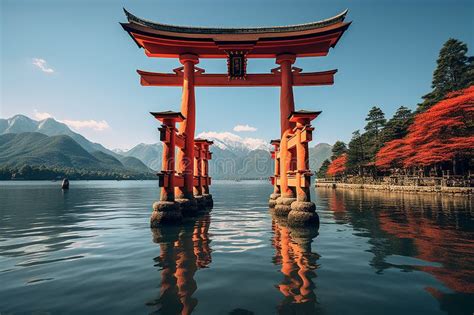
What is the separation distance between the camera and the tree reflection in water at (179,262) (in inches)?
133

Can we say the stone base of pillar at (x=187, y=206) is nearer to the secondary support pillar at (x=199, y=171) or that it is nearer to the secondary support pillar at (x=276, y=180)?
the secondary support pillar at (x=199, y=171)

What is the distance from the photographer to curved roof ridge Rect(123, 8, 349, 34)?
10562 mm

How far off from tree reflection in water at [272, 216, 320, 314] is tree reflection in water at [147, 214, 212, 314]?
140cm

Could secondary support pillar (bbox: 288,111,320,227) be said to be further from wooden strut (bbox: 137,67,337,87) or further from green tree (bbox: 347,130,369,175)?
green tree (bbox: 347,130,369,175)

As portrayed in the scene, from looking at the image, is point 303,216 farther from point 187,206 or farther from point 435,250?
point 187,206

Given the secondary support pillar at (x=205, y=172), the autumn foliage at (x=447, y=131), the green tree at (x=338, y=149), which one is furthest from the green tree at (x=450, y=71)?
the secondary support pillar at (x=205, y=172)

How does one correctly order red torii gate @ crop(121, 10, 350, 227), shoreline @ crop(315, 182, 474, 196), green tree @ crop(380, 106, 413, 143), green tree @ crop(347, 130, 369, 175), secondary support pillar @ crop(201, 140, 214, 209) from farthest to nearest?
green tree @ crop(347, 130, 369, 175) → green tree @ crop(380, 106, 413, 143) → shoreline @ crop(315, 182, 474, 196) → secondary support pillar @ crop(201, 140, 214, 209) → red torii gate @ crop(121, 10, 350, 227)

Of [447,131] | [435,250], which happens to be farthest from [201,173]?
[447,131]

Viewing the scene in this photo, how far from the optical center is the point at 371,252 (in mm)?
5969

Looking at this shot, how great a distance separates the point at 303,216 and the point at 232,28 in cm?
938

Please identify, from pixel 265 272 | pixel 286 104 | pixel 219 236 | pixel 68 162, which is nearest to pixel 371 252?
pixel 265 272

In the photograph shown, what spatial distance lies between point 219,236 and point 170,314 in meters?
4.94

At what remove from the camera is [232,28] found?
1173cm

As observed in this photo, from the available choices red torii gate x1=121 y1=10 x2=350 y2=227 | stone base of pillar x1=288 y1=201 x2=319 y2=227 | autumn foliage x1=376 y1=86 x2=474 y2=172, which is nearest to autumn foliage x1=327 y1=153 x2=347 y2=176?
autumn foliage x1=376 y1=86 x2=474 y2=172
